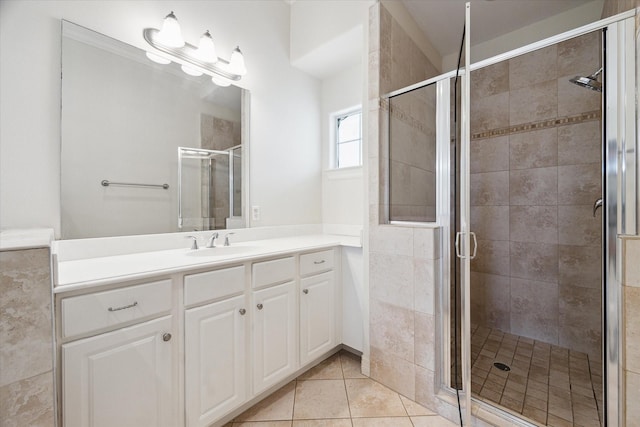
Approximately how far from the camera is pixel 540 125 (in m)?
2.16

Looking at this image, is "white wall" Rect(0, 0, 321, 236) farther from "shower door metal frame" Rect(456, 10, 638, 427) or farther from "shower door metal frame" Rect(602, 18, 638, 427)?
"shower door metal frame" Rect(602, 18, 638, 427)

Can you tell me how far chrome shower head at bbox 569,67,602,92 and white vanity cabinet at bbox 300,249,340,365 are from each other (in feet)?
5.43

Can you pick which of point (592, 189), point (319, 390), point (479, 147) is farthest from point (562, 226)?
point (319, 390)

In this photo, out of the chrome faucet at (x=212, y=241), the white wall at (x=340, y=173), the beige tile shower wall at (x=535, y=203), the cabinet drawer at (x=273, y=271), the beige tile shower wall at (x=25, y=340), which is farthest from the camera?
the white wall at (x=340, y=173)

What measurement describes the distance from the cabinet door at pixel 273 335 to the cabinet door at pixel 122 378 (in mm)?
427

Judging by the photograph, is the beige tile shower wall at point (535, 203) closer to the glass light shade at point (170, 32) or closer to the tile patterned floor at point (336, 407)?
the tile patterned floor at point (336, 407)

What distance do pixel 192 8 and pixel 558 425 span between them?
3172mm

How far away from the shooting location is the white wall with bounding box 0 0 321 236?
1236 millimetres

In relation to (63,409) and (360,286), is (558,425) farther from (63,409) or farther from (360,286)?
(63,409)

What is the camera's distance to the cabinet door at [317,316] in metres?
1.75

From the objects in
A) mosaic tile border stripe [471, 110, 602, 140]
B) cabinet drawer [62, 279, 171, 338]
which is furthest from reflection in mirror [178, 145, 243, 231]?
mosaic tile border stripe [471, 110, 602, 140]

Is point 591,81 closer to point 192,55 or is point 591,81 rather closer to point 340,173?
point 340,173

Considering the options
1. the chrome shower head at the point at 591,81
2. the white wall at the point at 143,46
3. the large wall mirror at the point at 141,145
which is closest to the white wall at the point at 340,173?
the white wall at the point at 143,46

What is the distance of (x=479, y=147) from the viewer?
248 centimetres
